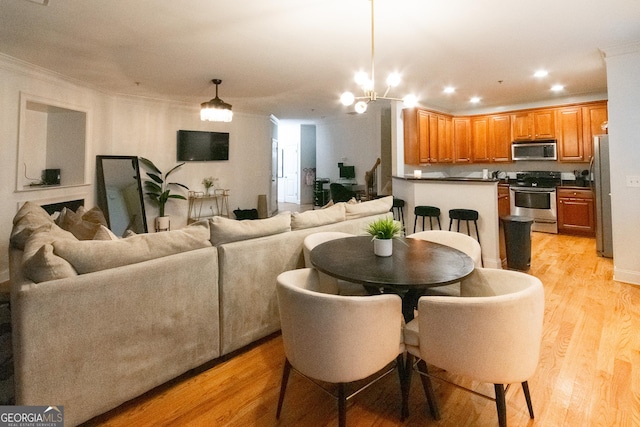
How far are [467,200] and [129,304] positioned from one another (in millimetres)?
3951

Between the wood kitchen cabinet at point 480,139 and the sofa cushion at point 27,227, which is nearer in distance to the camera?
the sofa cushion at point 27,227

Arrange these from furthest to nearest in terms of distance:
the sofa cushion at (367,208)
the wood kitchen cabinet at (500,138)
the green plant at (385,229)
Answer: the wood kitchen cabinet at (500,138) < the sofa cushion at (367,208) < the green plant at (385,229)

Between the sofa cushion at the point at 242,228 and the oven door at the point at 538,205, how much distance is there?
521 cm

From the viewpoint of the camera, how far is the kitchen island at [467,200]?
13.1 ft

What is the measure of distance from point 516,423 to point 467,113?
6.59 m

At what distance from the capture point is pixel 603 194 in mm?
4285

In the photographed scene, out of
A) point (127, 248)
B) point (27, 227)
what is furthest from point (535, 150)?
point (27, 227)

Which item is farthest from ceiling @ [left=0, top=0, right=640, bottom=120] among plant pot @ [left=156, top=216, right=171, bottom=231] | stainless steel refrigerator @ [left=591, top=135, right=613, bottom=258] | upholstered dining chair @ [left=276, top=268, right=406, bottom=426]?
upholstered dining chair @ [left=276, top=268, right=406, bottom=426]

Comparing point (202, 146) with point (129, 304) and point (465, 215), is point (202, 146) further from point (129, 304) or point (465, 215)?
point (129, 304)

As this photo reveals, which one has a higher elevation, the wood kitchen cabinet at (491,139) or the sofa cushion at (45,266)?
the wood kitchen cabinet at (491,139)

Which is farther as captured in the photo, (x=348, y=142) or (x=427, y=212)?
(x=348, y=142)

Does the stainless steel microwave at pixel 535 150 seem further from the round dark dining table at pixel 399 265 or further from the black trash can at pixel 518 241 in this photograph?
the round dark dining table at pixel 399 265

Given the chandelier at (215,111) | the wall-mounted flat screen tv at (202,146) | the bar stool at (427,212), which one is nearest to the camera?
the chandelier at (215,111)

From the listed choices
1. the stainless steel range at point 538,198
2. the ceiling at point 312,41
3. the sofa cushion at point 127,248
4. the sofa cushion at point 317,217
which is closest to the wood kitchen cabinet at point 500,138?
the stainless steel range at point 538,198
